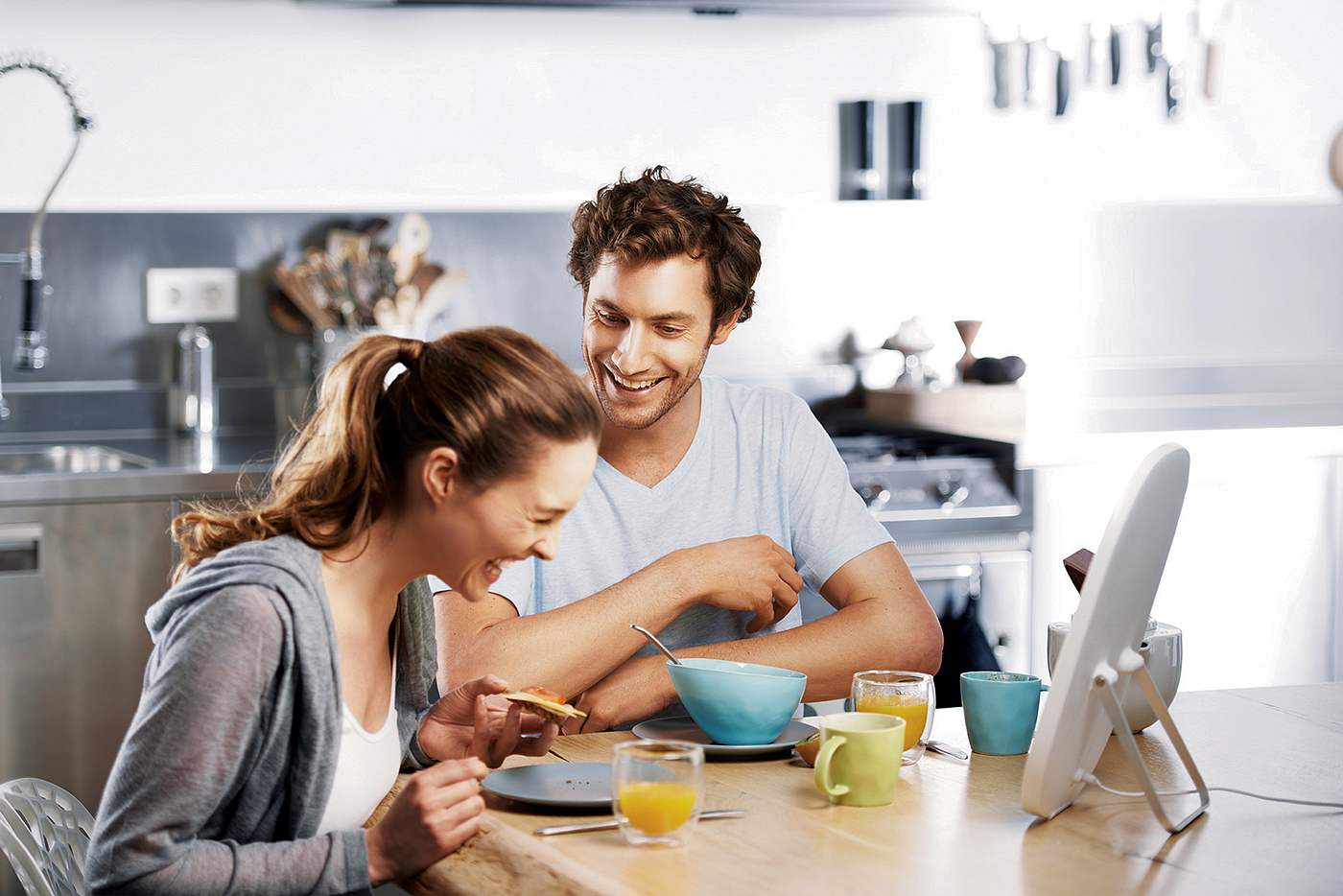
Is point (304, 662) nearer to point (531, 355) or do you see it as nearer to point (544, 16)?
point (531, 355)

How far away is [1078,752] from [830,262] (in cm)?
255

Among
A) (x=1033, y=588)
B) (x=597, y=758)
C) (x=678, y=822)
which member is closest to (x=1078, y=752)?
(x=678, y=822)

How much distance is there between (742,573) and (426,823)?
0.62 metres

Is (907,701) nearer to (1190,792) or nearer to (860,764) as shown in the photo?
(860,764)

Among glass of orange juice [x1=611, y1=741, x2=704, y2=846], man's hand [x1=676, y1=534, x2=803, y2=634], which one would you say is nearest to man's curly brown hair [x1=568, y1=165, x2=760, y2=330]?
man's hand [x1=676, y1=534, x2=803, y2=634]

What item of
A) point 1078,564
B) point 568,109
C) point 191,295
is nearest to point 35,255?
point 191,295

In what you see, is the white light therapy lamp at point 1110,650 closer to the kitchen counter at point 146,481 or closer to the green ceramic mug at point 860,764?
the green ceramic mug at point 860,764

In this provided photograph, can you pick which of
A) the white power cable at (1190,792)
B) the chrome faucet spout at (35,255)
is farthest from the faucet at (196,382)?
the white power cable at (1190,792)

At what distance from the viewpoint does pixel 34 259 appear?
281 cm

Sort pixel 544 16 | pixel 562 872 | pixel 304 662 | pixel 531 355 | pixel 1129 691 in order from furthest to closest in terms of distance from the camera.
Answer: pixel 544 16
pixel 1129 691
pixel 531 355
pixel 304 662
pixel 562 872

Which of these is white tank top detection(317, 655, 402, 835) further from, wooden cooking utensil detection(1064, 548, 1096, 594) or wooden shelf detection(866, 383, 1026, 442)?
wooden shelf detection(866, 383, 1026, 442)

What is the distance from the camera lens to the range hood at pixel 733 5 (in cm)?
312

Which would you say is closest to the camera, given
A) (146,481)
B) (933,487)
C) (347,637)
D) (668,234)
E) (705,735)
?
(347,637)

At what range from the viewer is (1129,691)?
1.28 m
